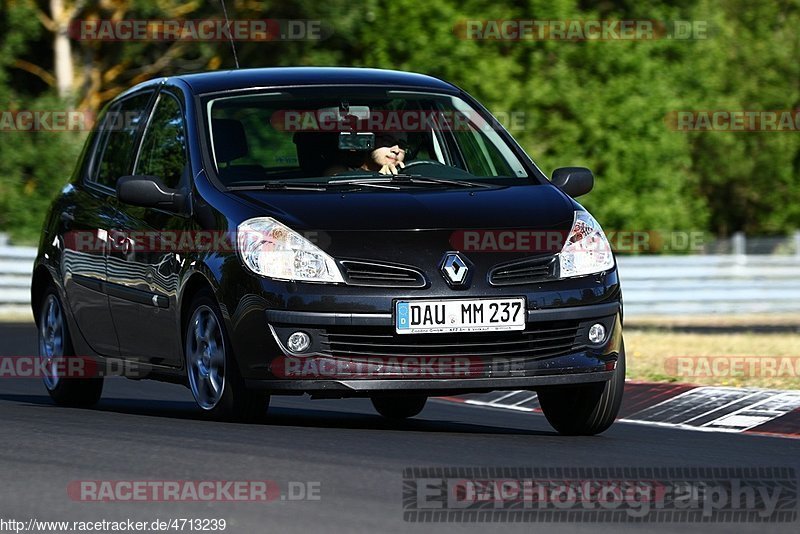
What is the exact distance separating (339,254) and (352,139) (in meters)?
1.37

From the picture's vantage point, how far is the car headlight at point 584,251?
8.66 metres

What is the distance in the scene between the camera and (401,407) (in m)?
10.9

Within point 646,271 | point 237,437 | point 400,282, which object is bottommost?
point 646,271

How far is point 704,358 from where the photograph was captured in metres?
15.0

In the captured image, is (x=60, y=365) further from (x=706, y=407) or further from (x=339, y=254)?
(x=706, y=407)

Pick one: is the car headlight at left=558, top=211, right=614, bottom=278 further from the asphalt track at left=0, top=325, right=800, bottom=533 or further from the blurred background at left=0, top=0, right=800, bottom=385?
the blurred background at left=0, top=0, right=800, bottom=385

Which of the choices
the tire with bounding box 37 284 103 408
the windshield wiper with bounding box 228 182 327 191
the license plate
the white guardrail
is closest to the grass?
the license plate

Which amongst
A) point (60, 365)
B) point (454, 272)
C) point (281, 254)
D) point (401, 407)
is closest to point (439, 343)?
point (454, 272)

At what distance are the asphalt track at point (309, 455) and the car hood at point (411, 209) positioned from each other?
3.24 feet

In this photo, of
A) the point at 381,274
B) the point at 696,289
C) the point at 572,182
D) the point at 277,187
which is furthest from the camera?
the point at 696,289

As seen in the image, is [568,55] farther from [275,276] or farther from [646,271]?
[275,276]

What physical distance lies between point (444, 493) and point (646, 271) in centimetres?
2270

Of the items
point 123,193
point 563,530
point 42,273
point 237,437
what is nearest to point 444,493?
point 563,530

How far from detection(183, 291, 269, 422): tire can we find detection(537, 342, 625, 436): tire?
144 cm
